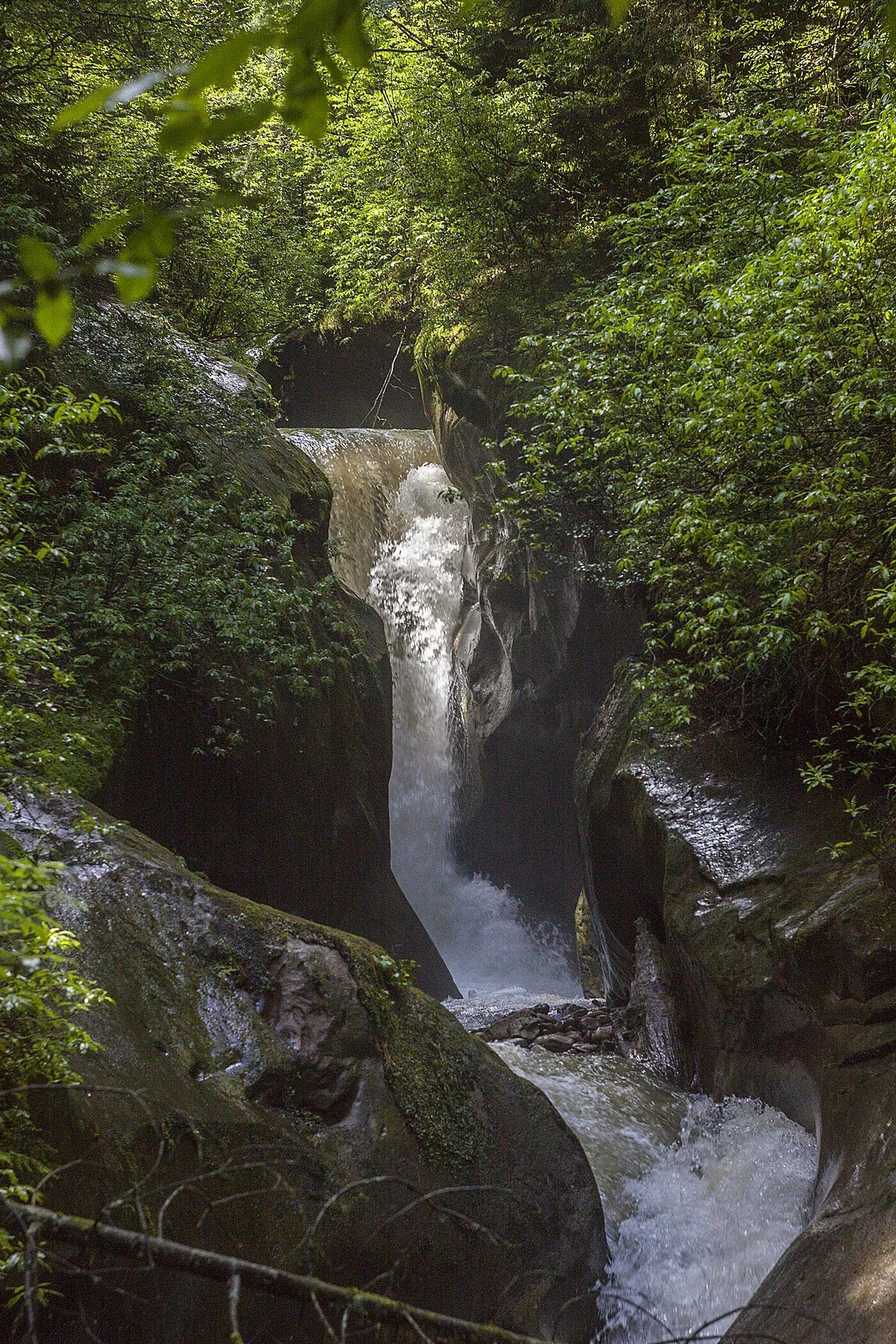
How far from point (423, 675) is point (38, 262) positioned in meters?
15.4

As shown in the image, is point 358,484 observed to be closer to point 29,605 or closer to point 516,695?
point 516,695

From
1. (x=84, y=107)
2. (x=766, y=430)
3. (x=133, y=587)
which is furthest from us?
(x=133, y=587)

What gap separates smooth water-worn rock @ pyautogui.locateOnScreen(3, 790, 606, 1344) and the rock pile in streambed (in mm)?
3280

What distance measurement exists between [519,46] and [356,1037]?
46.2ft

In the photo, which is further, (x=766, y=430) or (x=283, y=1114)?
(x=766, y=430)

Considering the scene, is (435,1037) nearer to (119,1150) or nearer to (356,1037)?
(356,1037)

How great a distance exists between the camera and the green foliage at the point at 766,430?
5.49m

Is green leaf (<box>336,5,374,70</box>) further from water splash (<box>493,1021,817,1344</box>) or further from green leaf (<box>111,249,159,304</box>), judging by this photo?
water splash (<box>493,1021,817,1344</box>)

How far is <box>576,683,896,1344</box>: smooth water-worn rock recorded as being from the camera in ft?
11.4

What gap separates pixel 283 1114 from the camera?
12.4 feet

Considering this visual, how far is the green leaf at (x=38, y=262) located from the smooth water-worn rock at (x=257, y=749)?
20.2 feet

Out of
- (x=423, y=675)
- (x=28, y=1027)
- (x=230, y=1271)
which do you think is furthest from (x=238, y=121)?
(x=423, y=675)

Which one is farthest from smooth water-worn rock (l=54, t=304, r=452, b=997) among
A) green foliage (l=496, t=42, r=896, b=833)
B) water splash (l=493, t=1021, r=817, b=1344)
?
water splash (l=493, t=1021, r=817, b=1344)

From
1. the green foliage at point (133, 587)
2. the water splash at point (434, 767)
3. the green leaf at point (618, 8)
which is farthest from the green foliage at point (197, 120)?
the water splash at point (434, 767)
